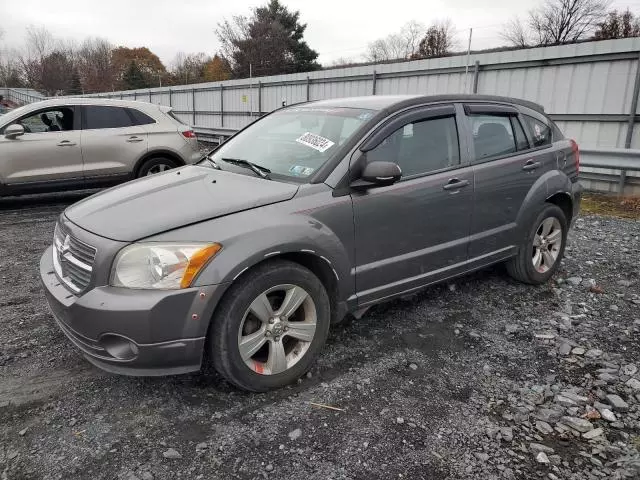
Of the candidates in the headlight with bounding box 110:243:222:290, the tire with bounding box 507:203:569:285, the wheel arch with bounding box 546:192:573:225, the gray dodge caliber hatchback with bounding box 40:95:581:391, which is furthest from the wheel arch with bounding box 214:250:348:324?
the wheel arch with bounding box 546:192:573:225

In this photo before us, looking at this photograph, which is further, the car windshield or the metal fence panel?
the metal fence panel

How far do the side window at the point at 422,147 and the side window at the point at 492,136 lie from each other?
0.25 m

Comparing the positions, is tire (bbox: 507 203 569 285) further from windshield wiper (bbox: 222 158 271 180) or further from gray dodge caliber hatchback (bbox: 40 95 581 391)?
windshield wiper (bbox: 222 158 271 180)

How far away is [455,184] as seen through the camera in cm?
360

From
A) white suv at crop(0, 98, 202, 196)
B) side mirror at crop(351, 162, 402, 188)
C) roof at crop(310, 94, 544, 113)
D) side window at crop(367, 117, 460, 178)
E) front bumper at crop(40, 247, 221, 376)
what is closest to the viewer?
front bumper at crop(40, 247, 221, 376)

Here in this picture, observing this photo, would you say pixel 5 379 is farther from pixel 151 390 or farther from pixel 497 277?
pixel 497 277

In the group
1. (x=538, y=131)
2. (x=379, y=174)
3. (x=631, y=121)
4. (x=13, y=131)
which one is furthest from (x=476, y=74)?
(x=13, y=131)

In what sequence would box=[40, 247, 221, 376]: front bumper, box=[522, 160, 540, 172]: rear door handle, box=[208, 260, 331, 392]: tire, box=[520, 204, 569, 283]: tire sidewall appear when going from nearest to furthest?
1. box=[40, 247, 221, 376]: front bumper
2. box=[208, 260, 331, 392]: tire
3. box=[522, 160, 540, 172]: rear door handle
4. box=[520, 204, 569, 283]: tire sidewall

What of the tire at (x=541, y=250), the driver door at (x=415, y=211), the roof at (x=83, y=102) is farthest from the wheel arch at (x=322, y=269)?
the roof at (x=83, y=102)

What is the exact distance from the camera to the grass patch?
24.7 ft

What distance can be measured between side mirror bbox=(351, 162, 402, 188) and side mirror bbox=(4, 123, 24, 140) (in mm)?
6309

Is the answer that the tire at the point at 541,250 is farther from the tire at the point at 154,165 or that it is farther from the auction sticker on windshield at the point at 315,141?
the tire at the point at 154,165

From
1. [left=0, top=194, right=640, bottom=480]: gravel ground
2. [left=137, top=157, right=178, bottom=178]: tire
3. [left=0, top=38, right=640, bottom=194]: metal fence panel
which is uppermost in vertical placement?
[left=0, top=38, right=640, bottom=194]: metal fence panel

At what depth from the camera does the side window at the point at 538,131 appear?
438 cm
